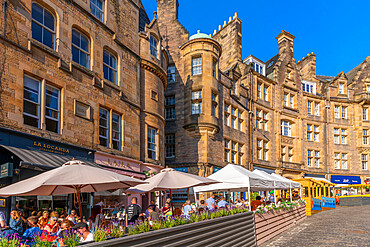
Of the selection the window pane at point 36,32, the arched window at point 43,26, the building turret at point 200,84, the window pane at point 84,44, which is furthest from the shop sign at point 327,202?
the window pane at point 36,32

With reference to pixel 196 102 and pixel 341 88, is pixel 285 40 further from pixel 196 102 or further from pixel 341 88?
pixel 196 102

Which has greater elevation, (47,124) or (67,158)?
(47,124)

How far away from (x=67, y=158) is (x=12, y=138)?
233cm

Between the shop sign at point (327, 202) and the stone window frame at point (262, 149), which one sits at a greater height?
the stone window frame at point (262, 149)

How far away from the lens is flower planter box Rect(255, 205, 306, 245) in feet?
37.9

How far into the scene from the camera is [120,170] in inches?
601

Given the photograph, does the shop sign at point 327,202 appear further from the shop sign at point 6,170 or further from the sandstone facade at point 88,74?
the shop sign at point 6,170

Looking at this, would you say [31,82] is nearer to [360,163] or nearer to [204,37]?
[204,37]

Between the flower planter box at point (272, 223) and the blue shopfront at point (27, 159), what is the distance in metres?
7.29

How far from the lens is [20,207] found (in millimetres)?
10648

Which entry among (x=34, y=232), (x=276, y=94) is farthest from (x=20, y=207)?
(x=276, y=94)

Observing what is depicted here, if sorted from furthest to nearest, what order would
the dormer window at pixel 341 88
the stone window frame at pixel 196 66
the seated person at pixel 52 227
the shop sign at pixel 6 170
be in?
the dormer window at pixel 341 88 < the stone window frame at pixel 196 66 < the shop sign at pixel 6 170 < the seated person at pixel 52 227

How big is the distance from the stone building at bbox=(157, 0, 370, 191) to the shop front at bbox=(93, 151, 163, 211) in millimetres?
5687

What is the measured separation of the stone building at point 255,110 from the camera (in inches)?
955
